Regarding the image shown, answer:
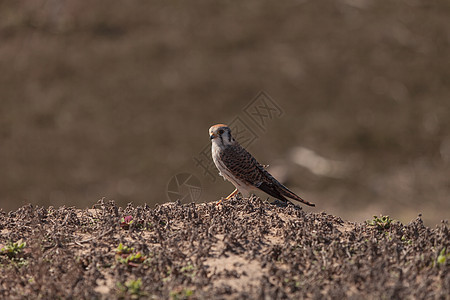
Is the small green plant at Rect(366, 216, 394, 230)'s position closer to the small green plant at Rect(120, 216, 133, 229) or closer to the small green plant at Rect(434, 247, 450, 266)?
the small green plant at Rect(434, 247, 450, 266)

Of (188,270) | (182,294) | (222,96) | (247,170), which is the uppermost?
(222,96)

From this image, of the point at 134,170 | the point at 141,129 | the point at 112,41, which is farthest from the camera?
the point at 112,41

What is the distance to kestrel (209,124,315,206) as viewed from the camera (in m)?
8.14

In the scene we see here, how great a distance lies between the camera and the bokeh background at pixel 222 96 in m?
20.7

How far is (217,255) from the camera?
5.00 meters

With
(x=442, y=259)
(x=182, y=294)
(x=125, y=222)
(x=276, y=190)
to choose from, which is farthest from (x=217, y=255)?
(x=276, y=190)

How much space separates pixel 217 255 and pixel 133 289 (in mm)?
979

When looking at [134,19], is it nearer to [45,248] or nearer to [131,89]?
[131,89]

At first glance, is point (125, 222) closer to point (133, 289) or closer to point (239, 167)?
point (133, 289)

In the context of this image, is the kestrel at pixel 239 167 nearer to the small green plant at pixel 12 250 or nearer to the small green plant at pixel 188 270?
the small green plant at pixel 188 270

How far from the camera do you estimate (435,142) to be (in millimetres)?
21750

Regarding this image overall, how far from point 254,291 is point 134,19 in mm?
24769

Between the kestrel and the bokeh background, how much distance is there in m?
10.9

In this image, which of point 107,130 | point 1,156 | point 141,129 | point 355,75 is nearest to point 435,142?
point 355,75
